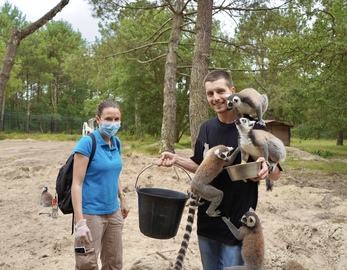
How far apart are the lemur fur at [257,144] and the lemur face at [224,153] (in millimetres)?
91

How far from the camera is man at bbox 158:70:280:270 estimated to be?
235 cm

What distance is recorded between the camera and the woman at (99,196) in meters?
2.86

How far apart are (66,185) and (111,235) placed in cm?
63

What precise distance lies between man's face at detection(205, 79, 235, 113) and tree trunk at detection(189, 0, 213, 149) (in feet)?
23.8

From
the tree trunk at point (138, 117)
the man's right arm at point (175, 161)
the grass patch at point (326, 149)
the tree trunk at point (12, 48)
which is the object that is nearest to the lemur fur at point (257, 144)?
the man's right arm at point (175, 161)

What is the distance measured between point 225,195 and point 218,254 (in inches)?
17.1

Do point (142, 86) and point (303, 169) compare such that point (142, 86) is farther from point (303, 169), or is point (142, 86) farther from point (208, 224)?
point (208, 224)

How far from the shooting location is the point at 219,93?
2361 mm

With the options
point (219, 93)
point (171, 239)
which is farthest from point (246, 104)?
point (171, 239)

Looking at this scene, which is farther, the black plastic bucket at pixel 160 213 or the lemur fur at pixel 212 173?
the black plastic bucket at pixel 160 213

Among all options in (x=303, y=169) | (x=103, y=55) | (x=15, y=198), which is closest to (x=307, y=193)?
(x=303, y=169)

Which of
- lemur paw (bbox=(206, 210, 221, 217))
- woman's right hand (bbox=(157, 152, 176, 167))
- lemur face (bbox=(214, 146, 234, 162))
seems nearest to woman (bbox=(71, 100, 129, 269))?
woman's right hand (bbox=(157, 152, 176, 167))

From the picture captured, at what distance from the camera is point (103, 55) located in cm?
1588

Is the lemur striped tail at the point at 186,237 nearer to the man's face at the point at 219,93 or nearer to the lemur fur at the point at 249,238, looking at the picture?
the lemur fur at the point at 249,238
